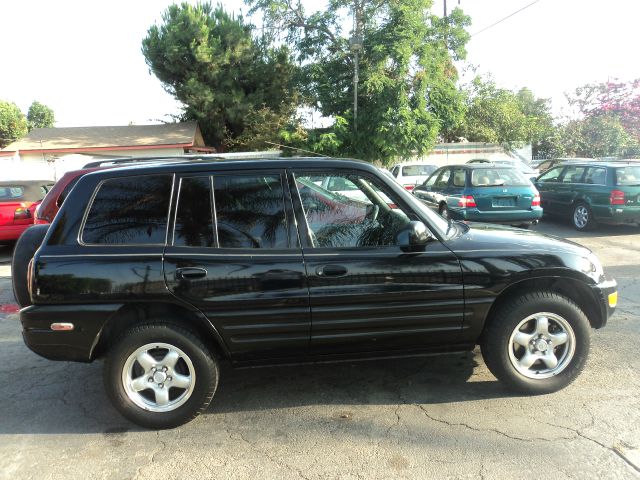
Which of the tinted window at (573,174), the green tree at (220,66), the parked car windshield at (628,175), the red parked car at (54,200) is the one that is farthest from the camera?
the green tree at (220,66)

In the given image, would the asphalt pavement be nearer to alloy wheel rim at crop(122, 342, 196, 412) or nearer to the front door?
alloy wheel rim at crop(122, 342, 196, 412)

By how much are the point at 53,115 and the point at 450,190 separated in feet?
238

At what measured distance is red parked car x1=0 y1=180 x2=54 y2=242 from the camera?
30.1ft

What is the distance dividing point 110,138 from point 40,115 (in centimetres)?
4913

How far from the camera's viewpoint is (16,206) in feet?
30.4

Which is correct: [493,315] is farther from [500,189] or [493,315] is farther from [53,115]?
[53,115]

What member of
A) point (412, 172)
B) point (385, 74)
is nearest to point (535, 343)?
point (412, 172)

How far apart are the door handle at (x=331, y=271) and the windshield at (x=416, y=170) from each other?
13.9m

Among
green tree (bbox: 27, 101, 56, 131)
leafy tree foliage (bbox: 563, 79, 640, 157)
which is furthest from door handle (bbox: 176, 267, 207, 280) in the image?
green tree (bbox: 27, 101, 56, 131)

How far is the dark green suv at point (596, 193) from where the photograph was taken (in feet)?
31.4

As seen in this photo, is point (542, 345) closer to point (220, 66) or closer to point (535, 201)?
point (535, 201)

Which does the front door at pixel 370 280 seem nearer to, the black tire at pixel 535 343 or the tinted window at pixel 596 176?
the black tire at pixel 535 343

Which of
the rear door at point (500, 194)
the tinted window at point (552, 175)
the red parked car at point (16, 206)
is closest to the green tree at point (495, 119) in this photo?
the tinted window at point (552, 175)

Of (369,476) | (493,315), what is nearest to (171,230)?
(369,476)
